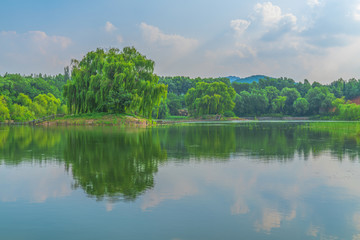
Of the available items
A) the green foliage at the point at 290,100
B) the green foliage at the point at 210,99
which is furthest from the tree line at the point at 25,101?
the green foliage at the point at 290,100

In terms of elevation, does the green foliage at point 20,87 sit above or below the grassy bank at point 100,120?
above

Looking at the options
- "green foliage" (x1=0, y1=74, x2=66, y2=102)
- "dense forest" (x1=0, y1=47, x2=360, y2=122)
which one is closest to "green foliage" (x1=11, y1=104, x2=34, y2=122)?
"dense forest" (x1=0, y1=47, x2=360, y2=122)

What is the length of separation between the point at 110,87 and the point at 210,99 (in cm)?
5474

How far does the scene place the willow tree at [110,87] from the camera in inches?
2221

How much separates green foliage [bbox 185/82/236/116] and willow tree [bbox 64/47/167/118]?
49750mm

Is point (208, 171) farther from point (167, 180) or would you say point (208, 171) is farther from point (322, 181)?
point (322, 181)

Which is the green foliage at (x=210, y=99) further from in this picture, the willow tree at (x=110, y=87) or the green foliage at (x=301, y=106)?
the willow tree at (x=110, y=87)

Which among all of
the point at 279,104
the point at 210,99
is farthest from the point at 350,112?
the point at 210,99

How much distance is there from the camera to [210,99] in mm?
108125

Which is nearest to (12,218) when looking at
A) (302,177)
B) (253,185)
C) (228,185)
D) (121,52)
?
(228,185)

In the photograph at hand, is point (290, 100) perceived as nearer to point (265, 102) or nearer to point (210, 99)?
point (265, 102)

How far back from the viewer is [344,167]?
1527cm

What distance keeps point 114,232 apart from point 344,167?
11542 mm

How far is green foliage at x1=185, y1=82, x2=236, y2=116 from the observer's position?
108375 millimetres
